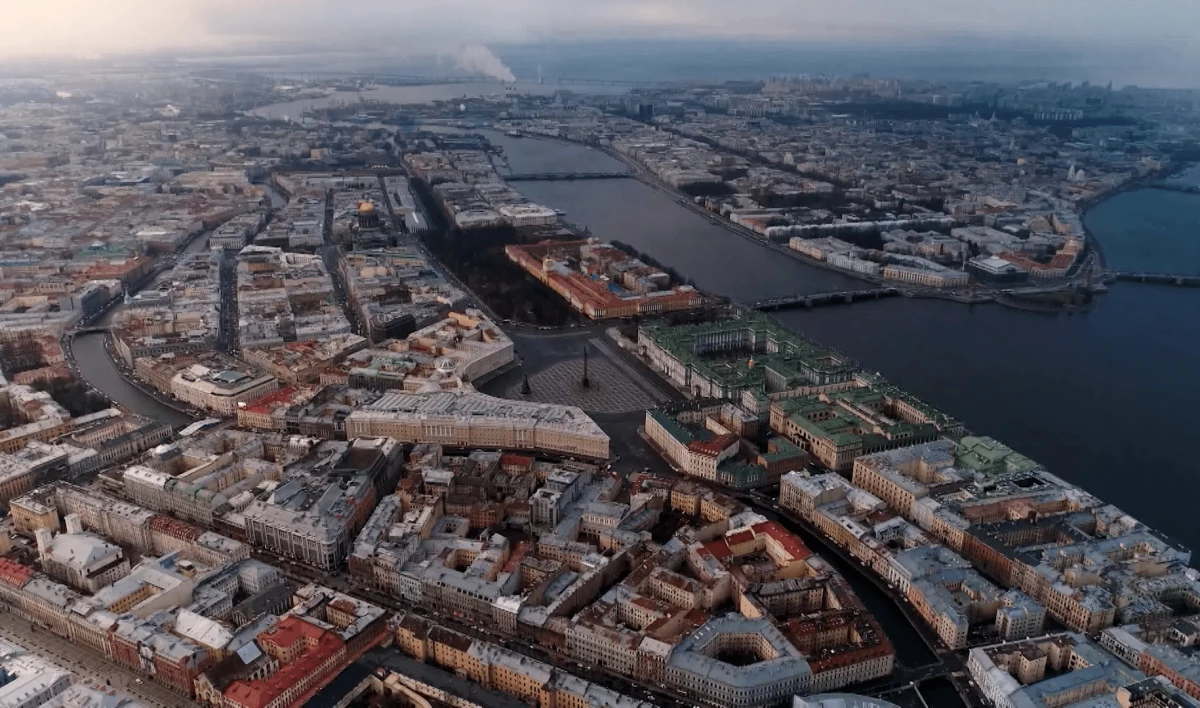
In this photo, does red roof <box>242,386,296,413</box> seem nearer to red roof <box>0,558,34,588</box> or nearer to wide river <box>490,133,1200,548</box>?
red roof <box>0,558,34,588</box>

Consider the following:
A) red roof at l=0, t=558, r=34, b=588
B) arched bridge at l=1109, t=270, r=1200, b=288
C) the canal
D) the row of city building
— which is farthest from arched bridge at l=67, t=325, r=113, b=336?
arched bridge at l=1109, t=270, r=1200, b=288

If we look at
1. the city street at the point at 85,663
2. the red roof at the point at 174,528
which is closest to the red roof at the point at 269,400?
the red roof at the point at 174,528

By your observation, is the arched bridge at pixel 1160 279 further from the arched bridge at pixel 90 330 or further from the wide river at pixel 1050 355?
the arched bridge at pixel 90 330

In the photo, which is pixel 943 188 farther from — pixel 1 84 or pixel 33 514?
pixel 1 84

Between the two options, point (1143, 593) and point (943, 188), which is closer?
point (1143, 593)

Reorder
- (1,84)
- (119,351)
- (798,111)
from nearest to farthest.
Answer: (119,351)
(798,111)
(1,84)

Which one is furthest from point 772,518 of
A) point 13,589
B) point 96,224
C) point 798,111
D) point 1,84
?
point 1,84

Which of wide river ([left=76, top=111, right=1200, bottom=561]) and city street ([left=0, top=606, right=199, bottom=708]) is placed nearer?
city street ([left=0, top=606, right=199, bottom=708])
